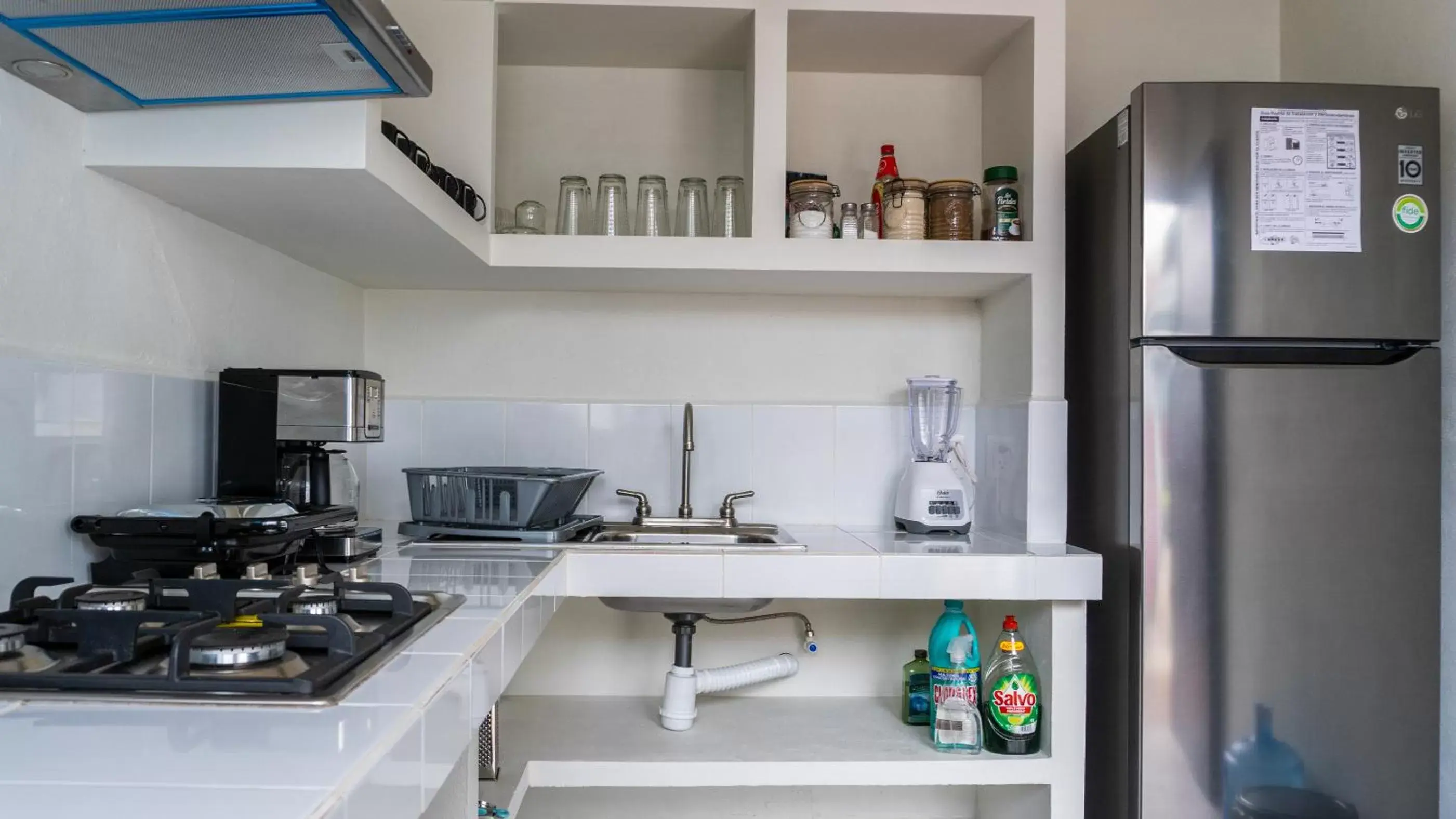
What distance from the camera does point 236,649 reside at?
0.81 metres

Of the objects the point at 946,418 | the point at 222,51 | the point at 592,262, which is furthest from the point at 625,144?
the point at 222,51

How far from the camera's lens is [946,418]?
2354mm

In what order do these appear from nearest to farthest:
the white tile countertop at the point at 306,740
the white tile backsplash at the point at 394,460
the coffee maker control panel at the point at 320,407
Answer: the white tile countertop at the point at 306,740 → the coffee maker control panel at the point at 320,407 → the white tile backsplash at the point at 394,460

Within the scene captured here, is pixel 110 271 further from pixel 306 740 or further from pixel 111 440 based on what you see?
pixel 306 740

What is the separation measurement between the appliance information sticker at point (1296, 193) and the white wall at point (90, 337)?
1867 millimetres

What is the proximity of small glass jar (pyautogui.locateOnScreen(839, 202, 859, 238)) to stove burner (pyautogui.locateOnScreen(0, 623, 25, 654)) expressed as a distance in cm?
160

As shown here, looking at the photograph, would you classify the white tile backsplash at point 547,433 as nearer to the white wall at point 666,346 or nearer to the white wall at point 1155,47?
the white wall at point 666,346

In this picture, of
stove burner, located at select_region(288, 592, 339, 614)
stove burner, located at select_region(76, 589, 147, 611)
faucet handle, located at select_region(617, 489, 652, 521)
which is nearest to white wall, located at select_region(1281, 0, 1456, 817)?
faucet handle, located at select_region(617, 489, 652, 521)

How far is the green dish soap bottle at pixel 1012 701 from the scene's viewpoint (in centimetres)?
190

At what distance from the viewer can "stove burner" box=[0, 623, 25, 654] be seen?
85 cm

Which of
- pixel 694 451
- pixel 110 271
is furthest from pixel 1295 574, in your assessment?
pixel 110 271

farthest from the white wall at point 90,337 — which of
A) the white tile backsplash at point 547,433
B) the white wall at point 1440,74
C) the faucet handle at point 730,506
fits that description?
the white wall at point 1440,74

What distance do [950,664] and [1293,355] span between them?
887mm

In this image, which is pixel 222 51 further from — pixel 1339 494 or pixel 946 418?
pixel 1339 494
